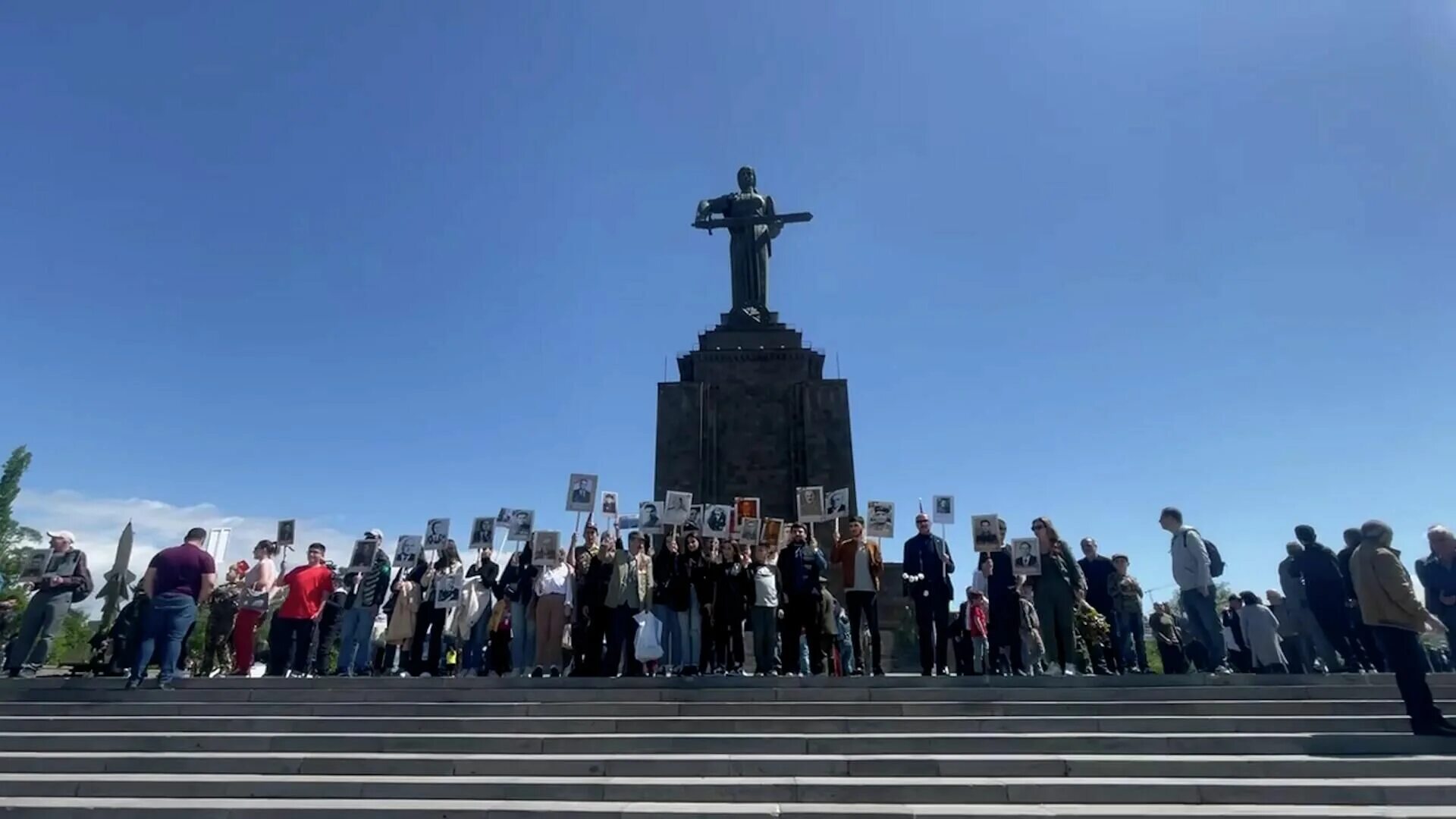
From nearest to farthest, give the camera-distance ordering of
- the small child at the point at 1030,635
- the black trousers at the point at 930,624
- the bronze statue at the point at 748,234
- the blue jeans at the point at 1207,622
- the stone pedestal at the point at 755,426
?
the blue jeans at the point at 1207,622
the black trousers at the point at 930,624
the small child at the point at 1030,635
the stone pedestal at the point at 755,426
the bronze statue at the point at 748,234

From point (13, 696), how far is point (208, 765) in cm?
449

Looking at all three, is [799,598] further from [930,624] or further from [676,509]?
[676,509]

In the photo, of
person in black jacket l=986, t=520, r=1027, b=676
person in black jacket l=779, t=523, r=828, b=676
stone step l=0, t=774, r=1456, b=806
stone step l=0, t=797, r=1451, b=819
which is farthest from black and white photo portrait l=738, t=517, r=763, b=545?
stone step l=0, t=797, r=1451, b=819

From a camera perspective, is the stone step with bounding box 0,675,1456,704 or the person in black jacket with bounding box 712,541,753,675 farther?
the person in black jacket with bounding box 712,541,753,675

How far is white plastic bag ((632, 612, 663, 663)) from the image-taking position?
1010 centimetres

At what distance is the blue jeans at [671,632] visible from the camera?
10.8m

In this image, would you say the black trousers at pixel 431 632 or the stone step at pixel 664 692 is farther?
the black trousers at pixel 431 632

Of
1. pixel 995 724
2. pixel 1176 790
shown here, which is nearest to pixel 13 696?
pixel 995 724

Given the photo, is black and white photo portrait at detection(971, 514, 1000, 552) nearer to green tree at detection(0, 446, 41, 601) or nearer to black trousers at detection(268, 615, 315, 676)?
black trousers at detection(268, 615, 315, 676)

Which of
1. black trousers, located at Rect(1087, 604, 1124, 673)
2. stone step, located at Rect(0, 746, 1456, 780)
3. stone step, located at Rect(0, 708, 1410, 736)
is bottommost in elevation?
stone step, located at Rect(0, 746, 1456, 780)

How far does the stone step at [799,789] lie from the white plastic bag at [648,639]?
3.27m

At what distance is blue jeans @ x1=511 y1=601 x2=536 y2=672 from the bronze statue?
16931 mm

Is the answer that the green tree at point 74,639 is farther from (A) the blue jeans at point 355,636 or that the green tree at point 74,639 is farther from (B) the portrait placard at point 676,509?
(B) the portrait placard at point 676,509

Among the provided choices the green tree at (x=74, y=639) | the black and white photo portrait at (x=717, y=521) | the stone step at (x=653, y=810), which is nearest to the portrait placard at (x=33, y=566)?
the stone step at (x=653, y=810)
